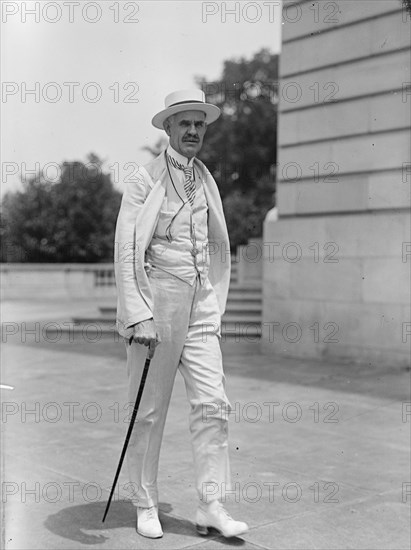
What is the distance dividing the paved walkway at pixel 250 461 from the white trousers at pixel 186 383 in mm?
309

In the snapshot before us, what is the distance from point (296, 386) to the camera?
8.88 meters

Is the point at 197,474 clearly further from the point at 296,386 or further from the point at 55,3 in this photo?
the point at 296,386

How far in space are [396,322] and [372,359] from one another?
55 centimetres

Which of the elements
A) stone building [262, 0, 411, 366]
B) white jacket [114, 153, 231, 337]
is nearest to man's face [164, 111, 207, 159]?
white jacket [114, 153, 231, 337]

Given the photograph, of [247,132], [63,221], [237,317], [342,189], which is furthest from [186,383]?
[247,132]

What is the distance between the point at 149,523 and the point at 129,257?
1340 millimetres

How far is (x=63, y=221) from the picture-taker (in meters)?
32.2

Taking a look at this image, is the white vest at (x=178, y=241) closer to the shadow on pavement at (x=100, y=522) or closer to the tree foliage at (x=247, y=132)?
the shadow on pavement at (x=100, y=522)

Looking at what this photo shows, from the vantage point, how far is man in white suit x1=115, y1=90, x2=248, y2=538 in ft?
13.4

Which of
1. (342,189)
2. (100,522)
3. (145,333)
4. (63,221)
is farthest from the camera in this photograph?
(63,221)

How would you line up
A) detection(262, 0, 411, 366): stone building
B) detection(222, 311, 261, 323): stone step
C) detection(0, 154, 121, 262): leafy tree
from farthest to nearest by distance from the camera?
1. detection(0, 154, 121, 262): leafy tree
2. detection(222, 311, 261, 323): stone step
3. detection(262, 0, 411, 366): stone building

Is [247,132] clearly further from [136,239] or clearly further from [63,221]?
[136,239]

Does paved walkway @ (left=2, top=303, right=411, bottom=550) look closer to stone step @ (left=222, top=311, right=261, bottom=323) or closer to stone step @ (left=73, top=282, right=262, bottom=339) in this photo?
stone step @ (left=73, top=282, right=262, bottom=339)

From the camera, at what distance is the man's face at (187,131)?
4.18 meters
